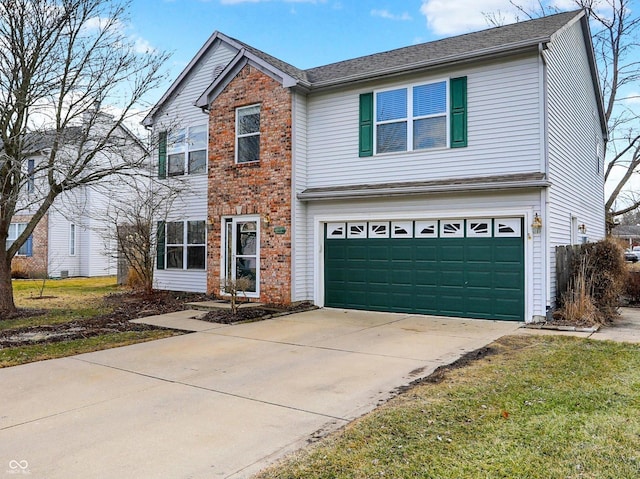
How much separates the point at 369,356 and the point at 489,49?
713 cm

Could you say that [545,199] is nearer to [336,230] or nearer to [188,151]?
[336,230]

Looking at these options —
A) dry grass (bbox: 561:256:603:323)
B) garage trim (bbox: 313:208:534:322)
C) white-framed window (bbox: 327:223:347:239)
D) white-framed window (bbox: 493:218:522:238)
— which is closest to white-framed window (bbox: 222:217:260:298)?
garage trim (bbox: 313:208:534:322)

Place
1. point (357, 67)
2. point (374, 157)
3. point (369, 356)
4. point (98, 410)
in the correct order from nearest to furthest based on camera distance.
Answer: point (98, 410)
point (369, 356)
point (374, 157)
point (357, 67)

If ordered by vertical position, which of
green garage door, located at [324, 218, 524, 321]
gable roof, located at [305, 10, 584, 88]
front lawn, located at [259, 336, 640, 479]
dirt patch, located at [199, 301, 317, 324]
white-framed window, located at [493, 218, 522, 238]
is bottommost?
front lawn, located at [259, 336, 640, 479]

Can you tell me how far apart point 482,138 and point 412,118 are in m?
1.75

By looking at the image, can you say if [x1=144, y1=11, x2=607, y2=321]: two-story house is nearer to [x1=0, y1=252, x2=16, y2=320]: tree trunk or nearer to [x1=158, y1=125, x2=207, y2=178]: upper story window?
[x1=158, y1=125, x2=207, y2=178]: upper story window

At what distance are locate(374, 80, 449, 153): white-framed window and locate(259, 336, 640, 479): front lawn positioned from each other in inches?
255

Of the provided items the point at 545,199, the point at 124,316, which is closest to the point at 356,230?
the point at 545,199

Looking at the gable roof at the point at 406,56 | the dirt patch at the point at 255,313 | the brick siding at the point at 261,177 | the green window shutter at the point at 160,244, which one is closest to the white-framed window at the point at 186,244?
the green window shutter at the point at 160,244

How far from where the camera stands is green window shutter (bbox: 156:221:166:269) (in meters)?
15.8

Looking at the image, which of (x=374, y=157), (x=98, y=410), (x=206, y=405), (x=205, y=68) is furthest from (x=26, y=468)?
(x=205, y=68)

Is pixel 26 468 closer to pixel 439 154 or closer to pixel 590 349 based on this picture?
pixel 590 349

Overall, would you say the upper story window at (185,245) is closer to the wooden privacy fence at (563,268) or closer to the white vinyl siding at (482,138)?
the white vinyl siding at (482,138)

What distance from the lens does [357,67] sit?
45.2 ft
